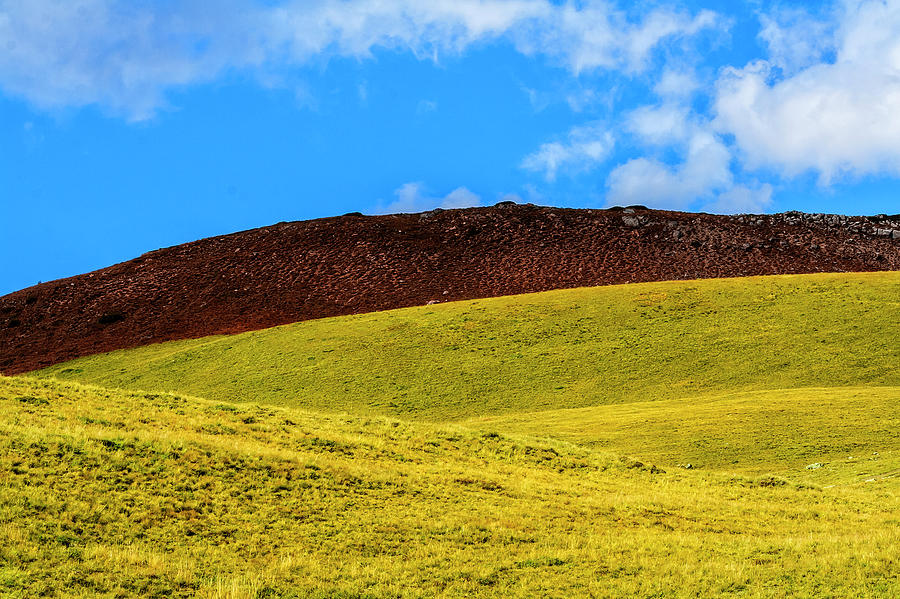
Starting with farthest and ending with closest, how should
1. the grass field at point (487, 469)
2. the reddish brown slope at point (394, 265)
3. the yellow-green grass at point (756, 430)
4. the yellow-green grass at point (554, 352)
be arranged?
the reddish brown slope at point (394, 265)
the yellow-green grass at point (554, 352)
the yellow-green grass at point (756, 430)
the grass field at point (487, 469)

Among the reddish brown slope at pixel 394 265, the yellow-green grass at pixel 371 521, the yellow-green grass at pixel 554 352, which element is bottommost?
the yellow-green grass at pixel 371 521

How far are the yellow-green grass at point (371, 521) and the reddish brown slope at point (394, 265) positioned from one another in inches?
1324

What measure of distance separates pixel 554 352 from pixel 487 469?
1974cm

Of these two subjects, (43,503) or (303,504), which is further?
(303,504)

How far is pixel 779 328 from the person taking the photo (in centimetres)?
4019

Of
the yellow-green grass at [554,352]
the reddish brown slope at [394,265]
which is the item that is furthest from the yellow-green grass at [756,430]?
the reddish brown slope at [394,265]

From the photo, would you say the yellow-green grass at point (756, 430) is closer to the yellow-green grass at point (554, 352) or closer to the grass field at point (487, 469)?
the grass field at point (487, 469)

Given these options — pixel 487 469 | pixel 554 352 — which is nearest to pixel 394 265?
pixel 554 352

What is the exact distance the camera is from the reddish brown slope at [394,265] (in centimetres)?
5366

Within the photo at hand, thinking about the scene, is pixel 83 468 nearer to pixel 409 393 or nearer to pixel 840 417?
pixel 409 393

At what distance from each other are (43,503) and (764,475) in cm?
1737

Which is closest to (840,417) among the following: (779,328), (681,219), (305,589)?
(779,328)

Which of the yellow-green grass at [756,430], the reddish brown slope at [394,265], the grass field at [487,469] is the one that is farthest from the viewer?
the reddish brown slope at [394,265]

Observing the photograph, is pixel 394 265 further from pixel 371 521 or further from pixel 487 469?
pixel 371 521
